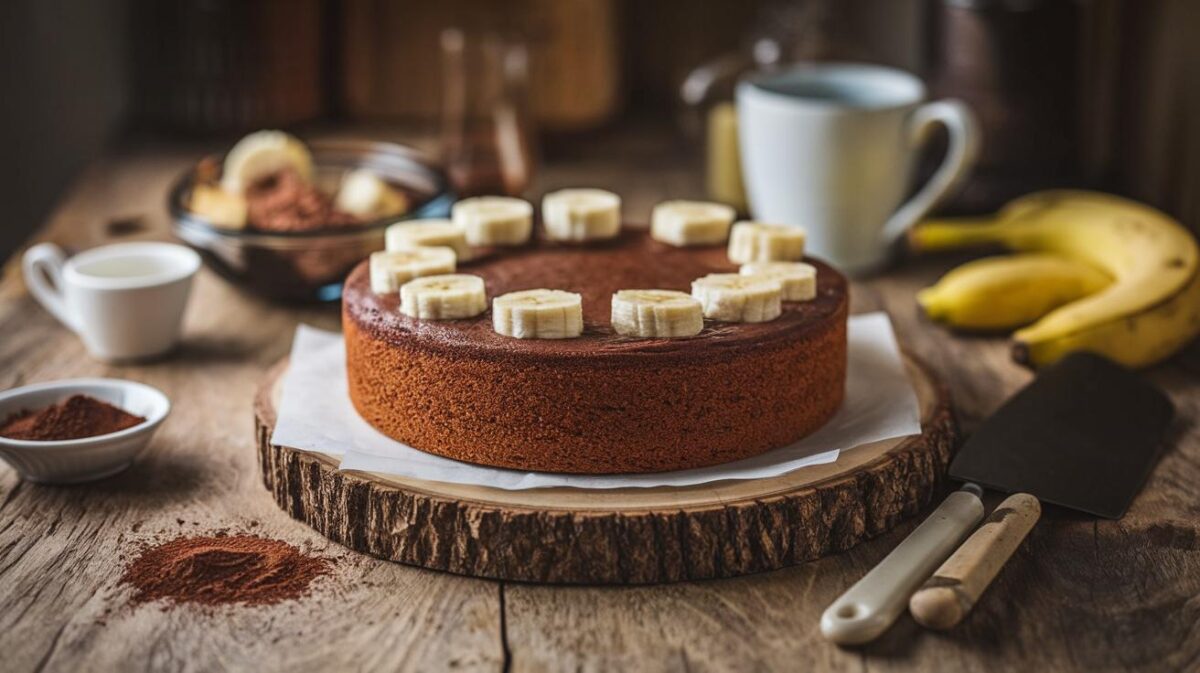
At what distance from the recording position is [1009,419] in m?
1.73

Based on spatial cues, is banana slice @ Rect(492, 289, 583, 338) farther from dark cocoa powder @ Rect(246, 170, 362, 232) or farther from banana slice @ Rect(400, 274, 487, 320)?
dark cocoa powder @ Rect(246, 170, 362, 232)

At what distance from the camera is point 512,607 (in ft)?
4.63

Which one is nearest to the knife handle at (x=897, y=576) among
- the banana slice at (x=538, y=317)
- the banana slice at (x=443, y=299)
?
the banana slice at (x=538, y=317)

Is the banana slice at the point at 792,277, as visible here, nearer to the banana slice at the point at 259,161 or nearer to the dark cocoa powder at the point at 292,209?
the dark cocoa powder at the point at 292,209

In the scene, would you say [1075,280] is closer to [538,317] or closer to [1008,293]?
[1008,293]

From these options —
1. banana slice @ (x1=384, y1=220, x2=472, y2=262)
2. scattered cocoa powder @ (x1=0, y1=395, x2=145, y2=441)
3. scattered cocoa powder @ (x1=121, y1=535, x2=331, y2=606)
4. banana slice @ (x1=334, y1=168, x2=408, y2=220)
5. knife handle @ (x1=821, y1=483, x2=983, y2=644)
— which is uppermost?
banana slice @ (x1=384, y1=220, x2=472, y2=262)

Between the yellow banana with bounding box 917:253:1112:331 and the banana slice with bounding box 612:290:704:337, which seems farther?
the yellow banana with bounding box 917:253:1112:331

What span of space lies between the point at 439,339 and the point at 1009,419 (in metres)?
0.75

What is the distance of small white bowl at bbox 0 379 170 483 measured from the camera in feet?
5.29

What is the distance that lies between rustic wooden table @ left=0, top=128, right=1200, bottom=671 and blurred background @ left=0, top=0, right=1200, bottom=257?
100 cm

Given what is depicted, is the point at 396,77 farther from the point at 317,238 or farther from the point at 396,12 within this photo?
the point at 317,238

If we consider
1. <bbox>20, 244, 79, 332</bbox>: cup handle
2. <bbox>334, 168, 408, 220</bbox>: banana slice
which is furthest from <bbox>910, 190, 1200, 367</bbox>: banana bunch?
<bbox>20, 244, 79, 332</bbox>: cup handle

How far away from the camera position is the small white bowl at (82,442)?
1.61 meters

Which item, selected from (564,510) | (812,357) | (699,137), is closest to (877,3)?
(699,137)
